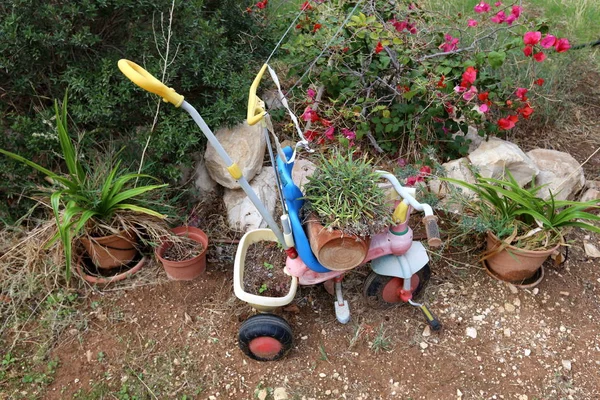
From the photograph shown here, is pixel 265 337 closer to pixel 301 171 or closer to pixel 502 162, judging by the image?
pixel 301 171

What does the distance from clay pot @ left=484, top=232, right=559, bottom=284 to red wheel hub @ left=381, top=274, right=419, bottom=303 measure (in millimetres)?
486

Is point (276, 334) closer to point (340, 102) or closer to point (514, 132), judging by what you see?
point (340, 102)

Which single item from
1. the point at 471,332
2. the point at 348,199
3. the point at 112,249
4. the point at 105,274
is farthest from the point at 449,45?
the point at 105,274

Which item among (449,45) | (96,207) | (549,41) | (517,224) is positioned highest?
(549,41)

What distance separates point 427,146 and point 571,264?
3.46 feet

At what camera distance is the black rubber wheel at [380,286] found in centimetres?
212

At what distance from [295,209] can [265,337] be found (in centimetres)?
61

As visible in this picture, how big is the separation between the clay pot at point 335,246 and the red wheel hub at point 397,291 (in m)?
0.41

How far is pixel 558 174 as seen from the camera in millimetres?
2756

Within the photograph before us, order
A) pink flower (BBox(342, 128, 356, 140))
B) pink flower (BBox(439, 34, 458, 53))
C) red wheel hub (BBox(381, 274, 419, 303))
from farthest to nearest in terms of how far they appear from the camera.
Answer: pink flower (BBox(342, 128, 356, 140)), pink flower (BBox(439, 34, 458, 53)), red wheel hub (BBox(381, 274, 419, 303))

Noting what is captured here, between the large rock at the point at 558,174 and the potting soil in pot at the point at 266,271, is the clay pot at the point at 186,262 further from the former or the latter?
the large rock at the point at 558,174

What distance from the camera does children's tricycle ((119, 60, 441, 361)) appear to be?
5.65ft

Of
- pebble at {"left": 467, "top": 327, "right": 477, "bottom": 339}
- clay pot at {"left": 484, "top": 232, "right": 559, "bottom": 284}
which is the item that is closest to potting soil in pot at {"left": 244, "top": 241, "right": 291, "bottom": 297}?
pebble at {"left": 467, "top": 327, "right": 477, "bottom": 339}

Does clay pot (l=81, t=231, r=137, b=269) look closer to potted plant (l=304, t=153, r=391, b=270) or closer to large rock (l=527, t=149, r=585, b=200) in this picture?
potted plant (l=304, t=153, r=391, b=270)
